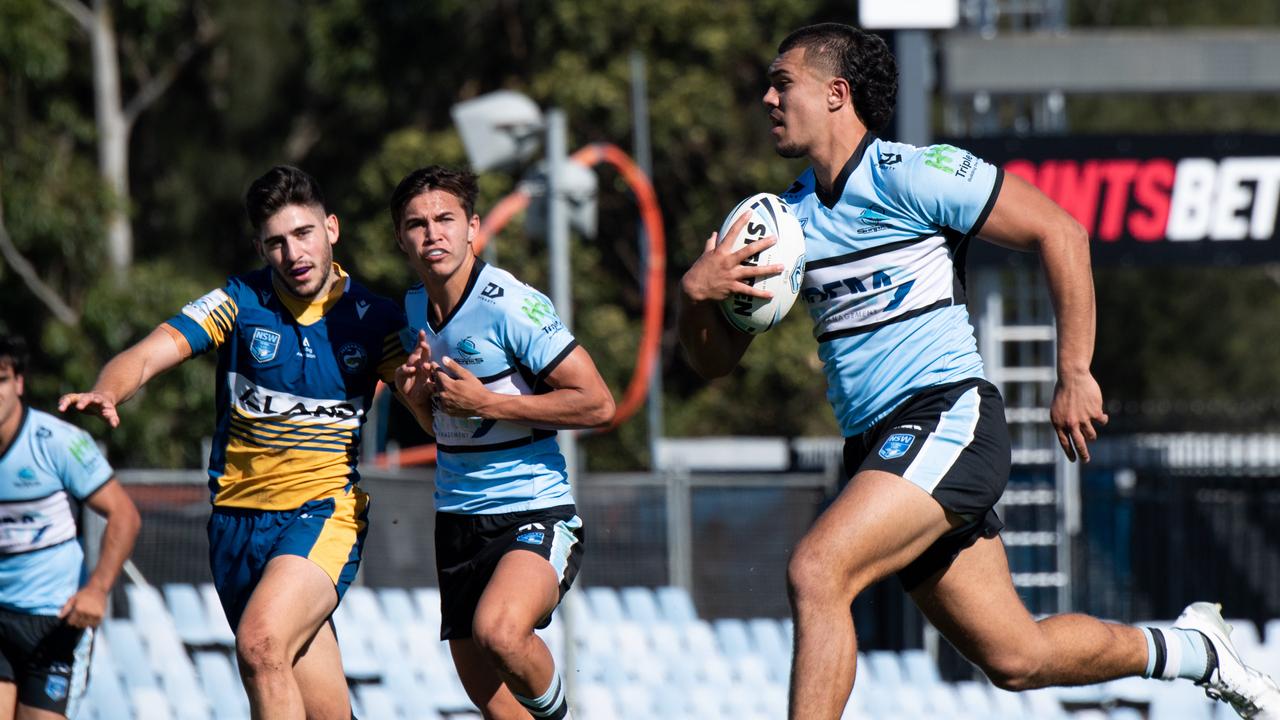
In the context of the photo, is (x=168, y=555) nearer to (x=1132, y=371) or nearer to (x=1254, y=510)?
(x=1254, y=510)

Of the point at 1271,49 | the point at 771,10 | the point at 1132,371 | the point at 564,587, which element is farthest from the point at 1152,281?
the point at 564,587

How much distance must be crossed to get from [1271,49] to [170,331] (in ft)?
32.7

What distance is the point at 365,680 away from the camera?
394 inches

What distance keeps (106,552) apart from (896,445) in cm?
362

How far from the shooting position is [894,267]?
5012mm

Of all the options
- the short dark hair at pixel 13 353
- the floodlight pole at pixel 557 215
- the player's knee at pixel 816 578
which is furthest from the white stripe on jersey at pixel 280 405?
the floodlight pole at pixel 557 215

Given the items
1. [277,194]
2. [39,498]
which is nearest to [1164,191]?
[277,194]

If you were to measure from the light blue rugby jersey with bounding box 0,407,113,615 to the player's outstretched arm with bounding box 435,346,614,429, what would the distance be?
227 cm

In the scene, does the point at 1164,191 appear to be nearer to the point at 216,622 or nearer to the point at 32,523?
the point at 216,622

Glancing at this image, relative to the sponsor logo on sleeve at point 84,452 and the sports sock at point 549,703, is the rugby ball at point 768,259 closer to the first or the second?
the sports sock at point 549,703

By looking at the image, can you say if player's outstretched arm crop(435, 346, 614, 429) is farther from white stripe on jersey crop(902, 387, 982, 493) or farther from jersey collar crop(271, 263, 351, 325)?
white stripe on jersey crop(902, 387, 982, 493)

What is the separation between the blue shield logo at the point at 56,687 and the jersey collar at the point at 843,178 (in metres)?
4.04

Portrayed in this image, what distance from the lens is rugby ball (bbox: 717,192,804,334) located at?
4934mm

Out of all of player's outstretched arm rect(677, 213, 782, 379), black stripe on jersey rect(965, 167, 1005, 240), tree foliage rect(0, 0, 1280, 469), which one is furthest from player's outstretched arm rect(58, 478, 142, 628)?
tree foliage rect(0, 0, 1280, 469)
